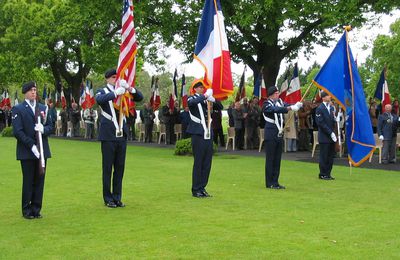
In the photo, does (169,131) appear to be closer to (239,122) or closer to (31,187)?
(239,122)

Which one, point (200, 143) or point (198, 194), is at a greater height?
point (200, 143)

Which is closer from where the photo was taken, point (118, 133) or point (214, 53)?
point (118, 133)

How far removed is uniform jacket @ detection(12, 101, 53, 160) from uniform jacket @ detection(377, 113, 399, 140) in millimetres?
12643

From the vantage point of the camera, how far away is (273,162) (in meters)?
12.3

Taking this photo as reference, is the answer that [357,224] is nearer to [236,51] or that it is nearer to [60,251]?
[60,251]

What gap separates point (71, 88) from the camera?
4162 centimetres

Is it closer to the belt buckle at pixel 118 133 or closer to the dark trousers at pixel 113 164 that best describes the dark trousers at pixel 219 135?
the dark trousers at pixel 113 164

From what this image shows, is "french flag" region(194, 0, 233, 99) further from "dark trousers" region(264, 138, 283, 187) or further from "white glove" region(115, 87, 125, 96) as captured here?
"white glove" region(115, 87, 125, 96)

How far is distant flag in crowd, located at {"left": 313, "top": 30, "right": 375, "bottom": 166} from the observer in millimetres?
12375

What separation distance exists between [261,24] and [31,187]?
1729 cm

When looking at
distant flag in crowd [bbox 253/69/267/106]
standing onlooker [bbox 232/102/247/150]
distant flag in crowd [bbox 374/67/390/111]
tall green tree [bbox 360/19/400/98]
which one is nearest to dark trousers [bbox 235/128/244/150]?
standing onlooker [bbox 232/102/247/150]

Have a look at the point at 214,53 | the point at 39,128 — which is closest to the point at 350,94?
the point at 214,53

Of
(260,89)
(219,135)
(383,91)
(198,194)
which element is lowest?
(198,194)

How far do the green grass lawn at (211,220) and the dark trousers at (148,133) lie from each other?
1614 cm
